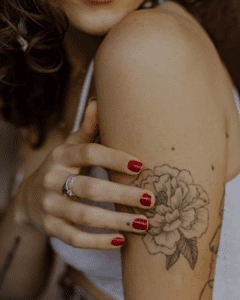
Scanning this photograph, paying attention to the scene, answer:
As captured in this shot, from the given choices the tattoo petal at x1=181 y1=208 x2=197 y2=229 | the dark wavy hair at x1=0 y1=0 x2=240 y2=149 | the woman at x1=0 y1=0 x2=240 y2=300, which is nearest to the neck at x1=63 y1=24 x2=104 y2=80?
the dark wavy hair at x1=0 y1=0 x2=240 y2=149

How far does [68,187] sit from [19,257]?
2.63ft

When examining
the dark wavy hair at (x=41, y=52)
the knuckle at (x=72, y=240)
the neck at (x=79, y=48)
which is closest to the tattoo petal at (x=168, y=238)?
the knuckle at (x=72, y=240)

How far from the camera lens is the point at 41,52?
1096 millimetres

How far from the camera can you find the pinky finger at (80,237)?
0.62 m

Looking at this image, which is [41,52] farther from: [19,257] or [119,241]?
[19,257]

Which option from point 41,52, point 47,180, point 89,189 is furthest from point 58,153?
point 41,52

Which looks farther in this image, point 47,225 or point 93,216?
point 47,225

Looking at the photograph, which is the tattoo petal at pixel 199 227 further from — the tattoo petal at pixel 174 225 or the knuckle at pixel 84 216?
the knuckle at pixel 84 216

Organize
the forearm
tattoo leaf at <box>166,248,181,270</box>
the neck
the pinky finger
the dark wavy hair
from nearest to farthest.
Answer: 1. tattoo leaf at <box>166,248,181,270</box>
2. the pinky finger
3. the dark wavy hair
4. the neck
5. the forearm

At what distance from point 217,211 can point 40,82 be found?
1.09 m

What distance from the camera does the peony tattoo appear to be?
52 centimetres

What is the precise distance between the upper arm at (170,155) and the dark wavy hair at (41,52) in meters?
0.38

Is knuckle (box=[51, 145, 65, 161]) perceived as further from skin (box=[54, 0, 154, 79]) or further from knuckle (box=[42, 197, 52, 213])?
skin (box=[54, 0, 154, 79])

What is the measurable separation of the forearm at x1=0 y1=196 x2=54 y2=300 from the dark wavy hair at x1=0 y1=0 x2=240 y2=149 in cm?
45
